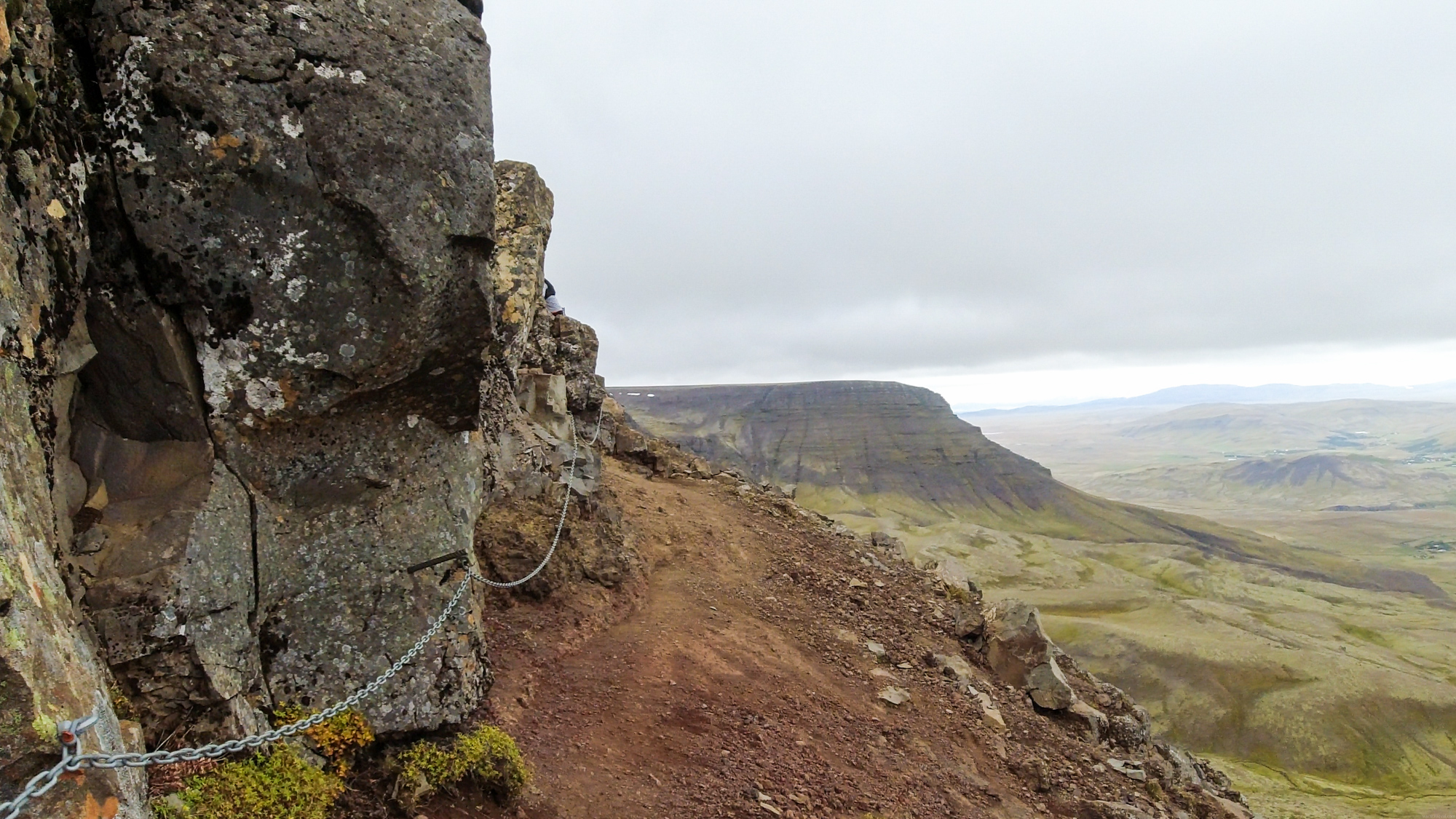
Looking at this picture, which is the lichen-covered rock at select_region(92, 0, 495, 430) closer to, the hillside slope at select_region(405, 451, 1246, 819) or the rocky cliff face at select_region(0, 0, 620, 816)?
the rocky cliff face at select_region(0, 0, 620, 816)

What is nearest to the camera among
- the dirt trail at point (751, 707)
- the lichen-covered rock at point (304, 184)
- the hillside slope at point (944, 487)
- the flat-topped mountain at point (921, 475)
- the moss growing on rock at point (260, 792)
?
the moss growing on rock at point (260, 792)

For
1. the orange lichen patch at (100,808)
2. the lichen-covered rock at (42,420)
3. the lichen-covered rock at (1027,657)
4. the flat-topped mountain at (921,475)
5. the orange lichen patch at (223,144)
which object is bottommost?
the flat-topped mountain at (921,475)

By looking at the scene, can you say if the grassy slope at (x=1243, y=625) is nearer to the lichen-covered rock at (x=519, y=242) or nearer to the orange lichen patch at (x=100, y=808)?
the lichen-covered rock at (x=519, y=242)

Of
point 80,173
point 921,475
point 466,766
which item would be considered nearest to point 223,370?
point 80,173

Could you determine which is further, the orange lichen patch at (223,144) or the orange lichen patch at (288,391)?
the orange lichen patch at (288,391)

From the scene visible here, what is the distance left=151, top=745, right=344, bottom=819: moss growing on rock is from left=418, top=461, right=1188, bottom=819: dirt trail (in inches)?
42.0

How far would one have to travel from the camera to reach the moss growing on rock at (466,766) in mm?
7516

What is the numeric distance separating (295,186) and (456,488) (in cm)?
391

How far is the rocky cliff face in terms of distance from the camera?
245 inches

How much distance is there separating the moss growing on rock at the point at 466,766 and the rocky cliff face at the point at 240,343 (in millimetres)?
356

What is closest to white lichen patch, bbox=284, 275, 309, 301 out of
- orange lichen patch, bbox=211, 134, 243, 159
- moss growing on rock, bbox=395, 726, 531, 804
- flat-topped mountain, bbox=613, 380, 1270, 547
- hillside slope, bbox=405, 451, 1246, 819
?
orange lichen patch, bbox=211, 134, 243, 159

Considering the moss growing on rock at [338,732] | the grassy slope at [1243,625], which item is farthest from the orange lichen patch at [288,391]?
the grassy slope at [1243,625]

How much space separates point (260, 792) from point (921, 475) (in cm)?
18198

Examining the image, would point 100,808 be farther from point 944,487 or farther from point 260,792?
point 944,487
